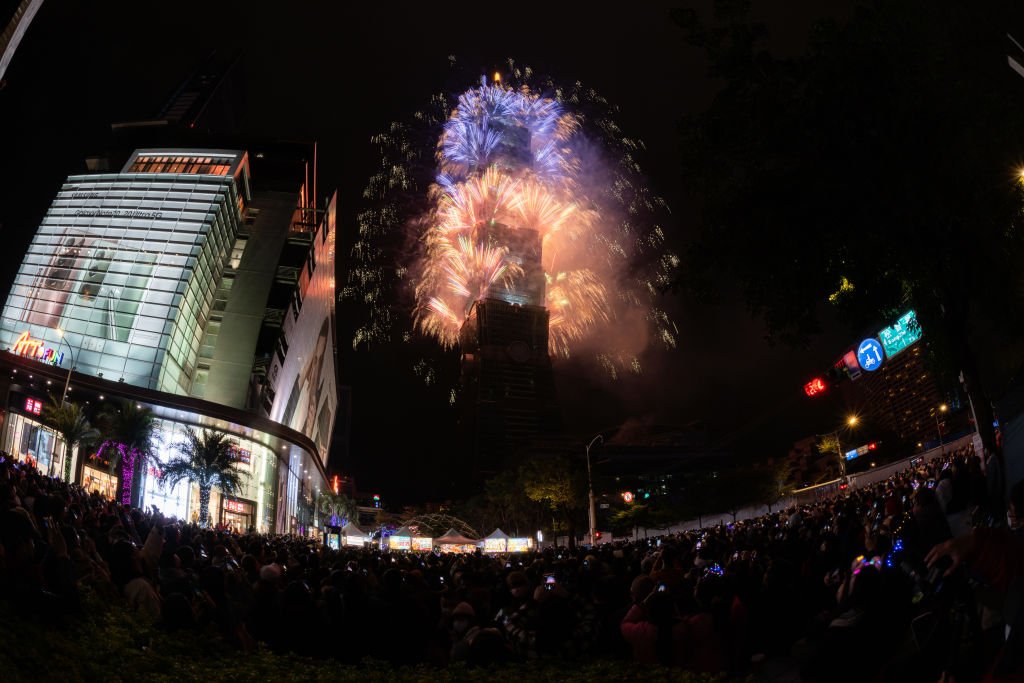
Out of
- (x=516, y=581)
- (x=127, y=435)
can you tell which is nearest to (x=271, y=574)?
(x=516, y=581)

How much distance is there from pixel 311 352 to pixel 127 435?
4945 cm

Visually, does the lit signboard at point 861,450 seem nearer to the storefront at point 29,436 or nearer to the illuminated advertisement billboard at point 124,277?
the illuminated advertisement billboard at point 124,277

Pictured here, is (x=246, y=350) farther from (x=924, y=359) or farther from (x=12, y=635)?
(x=12, y=635)

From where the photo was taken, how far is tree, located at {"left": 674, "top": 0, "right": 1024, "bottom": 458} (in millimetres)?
11031

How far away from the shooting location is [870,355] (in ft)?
70.4

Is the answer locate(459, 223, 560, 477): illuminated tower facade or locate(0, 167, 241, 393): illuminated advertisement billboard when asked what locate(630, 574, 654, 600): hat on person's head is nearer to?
locate(0, 167, 241, 393): illuminated advertisement billboard

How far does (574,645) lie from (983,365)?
22867 mm

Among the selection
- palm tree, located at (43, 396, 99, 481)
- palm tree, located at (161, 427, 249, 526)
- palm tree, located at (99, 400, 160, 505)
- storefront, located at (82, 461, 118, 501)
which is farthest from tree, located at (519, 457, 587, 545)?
palm tree, located at (43, 396, 99, 481)

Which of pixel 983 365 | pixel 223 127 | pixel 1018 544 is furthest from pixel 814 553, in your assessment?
pixel 223 127

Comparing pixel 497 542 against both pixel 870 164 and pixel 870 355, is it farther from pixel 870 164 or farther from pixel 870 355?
pixel 870 164

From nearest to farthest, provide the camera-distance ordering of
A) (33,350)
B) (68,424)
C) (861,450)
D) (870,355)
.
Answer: (870,355) → (68,424) → (33,350) → (861,450)

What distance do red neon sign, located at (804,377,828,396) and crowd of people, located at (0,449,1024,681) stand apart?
10708mm

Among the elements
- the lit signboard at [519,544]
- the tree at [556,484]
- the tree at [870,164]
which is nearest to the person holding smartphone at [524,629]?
the tree at [870,164]

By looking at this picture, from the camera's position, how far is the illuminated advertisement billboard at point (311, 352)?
76.2 metres
